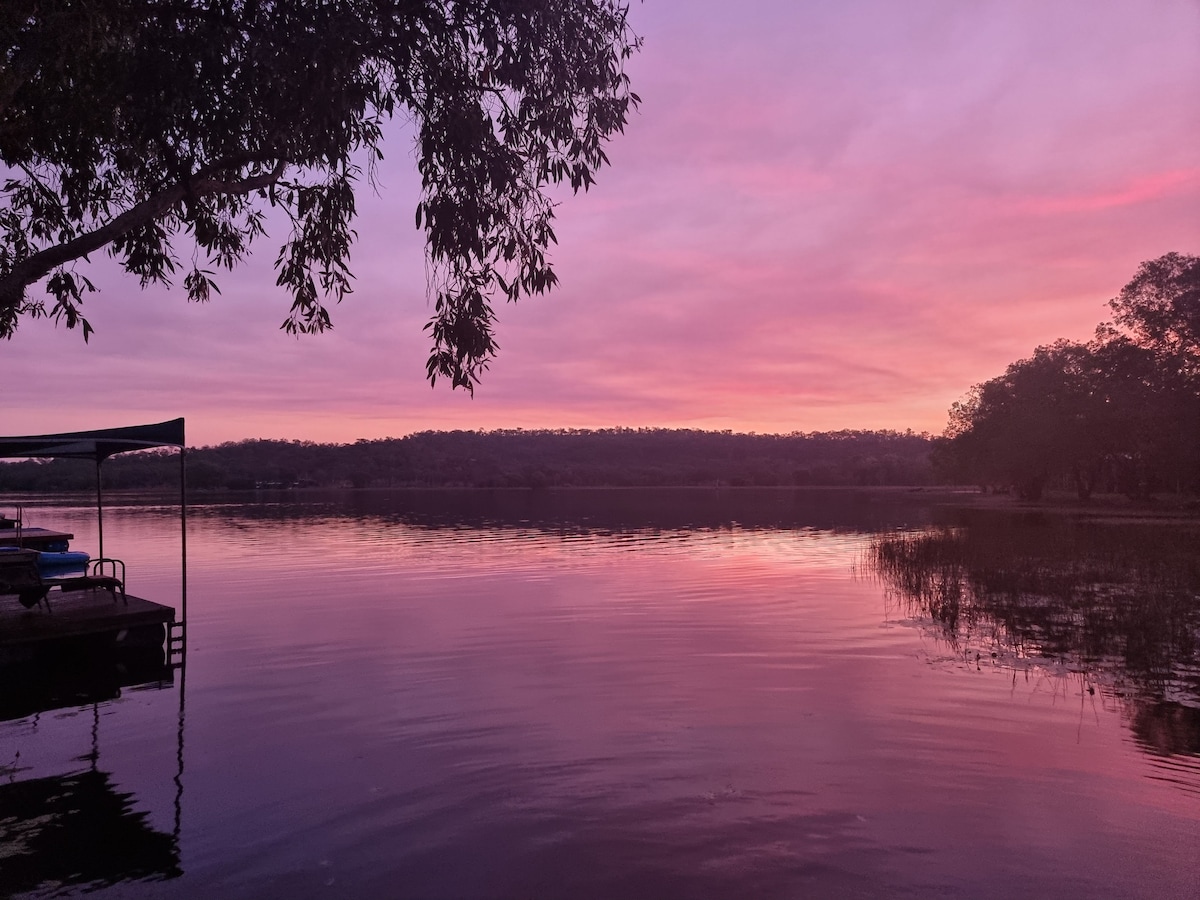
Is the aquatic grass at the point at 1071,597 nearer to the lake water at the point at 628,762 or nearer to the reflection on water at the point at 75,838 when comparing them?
the lake water at the point at 628,762

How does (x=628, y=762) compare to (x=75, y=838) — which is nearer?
(x=75, y=838)

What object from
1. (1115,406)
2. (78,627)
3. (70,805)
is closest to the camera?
(70,805)

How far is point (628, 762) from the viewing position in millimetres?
10648

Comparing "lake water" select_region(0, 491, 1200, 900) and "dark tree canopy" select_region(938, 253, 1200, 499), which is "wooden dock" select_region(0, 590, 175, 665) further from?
"dark tree canopy" select_region(938, 253, 1200, 499)

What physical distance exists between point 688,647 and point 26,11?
52.1ft

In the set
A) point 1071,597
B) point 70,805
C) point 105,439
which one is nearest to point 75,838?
point 70,805

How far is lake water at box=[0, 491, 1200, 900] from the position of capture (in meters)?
7.65

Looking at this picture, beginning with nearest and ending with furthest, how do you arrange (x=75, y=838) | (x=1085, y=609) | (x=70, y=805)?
Result: (x=75, y=838) < (x=70, y=805) < (x=1085, y=609)

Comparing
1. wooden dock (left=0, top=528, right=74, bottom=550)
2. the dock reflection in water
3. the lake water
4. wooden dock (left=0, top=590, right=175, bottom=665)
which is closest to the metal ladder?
wooden dock (left=0, top=590, right=175, bottom=665)

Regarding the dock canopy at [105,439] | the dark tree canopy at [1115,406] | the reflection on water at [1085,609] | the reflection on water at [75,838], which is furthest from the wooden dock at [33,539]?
the dark tree canopy at [1115,406]

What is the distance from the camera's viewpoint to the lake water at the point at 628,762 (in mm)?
7652

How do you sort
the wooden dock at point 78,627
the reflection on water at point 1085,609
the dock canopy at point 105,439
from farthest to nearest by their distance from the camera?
1. the dock canopy at point 105,439
2. the wooden dock at point 78,627
3. the reflection on water at point 1085,609

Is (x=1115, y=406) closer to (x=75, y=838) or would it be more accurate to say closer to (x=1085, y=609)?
(x=1085, y=609)

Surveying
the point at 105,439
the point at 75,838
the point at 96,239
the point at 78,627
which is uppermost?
the point at 96,239
